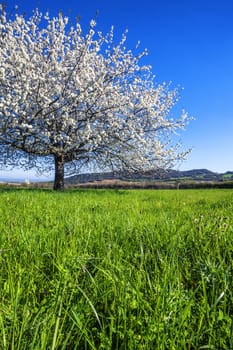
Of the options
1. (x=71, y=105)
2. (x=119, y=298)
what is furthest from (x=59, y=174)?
(x=119, y=298)

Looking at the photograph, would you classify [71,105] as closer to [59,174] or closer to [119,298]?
[59,174]

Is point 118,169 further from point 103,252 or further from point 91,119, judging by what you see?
point 103,252

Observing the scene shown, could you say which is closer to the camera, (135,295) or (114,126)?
(135,295)

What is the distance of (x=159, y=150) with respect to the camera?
20.5 metres

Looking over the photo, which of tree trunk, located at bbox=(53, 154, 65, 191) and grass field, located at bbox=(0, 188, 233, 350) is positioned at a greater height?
tree trunk, located at bbox=(53, 154, 65, 191)

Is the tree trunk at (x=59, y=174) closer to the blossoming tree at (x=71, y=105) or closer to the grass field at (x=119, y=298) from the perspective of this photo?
the blossoming tree at (x=71, y=105)

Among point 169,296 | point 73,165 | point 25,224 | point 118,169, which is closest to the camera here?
point 169,296

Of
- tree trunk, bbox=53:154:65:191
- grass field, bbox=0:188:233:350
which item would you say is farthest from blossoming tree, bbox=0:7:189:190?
grass field, bbox=0:188:233:350

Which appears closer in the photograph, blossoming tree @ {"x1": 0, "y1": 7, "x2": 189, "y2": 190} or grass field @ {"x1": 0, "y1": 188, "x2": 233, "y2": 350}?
grass field @ {"x1": 0, "y1": 188, "x2": 233, "y2": 350}

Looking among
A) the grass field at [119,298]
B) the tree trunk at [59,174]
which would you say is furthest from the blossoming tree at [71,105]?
the grass field at [119,298]

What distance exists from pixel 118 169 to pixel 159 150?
278cm

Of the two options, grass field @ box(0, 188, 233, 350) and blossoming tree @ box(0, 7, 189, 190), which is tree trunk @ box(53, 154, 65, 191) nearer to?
blossoming tree @ box(0, 7, 189, 190)

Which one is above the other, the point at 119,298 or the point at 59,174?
the point at 59,174

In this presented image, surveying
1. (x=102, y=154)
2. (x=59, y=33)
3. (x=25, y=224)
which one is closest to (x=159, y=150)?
(x=102, y=154)
